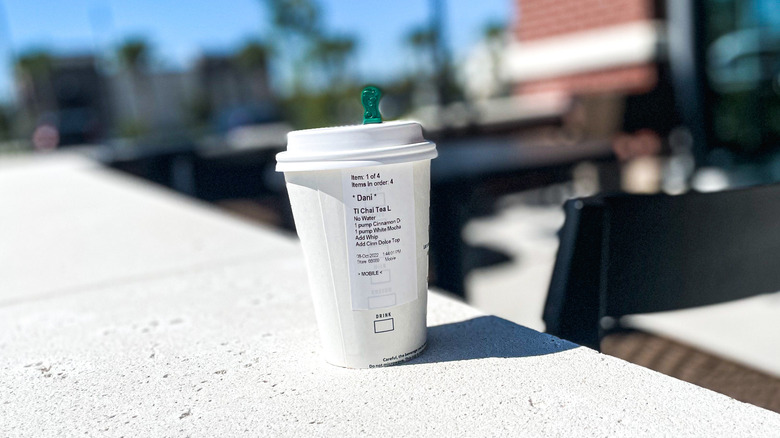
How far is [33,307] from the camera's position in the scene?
2.28 metres

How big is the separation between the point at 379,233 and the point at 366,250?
1.7 inches

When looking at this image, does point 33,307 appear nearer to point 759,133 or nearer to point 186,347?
point 186,347

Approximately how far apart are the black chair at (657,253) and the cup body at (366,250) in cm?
34

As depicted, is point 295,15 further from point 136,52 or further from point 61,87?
point 136,52

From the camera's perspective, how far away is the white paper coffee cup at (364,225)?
49.5 inches

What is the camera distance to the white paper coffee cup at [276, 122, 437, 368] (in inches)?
49.5

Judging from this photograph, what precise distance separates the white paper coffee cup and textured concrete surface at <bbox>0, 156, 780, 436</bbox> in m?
0.12

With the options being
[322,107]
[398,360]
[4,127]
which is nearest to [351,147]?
[398,360]

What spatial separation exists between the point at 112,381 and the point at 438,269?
5.34 ft

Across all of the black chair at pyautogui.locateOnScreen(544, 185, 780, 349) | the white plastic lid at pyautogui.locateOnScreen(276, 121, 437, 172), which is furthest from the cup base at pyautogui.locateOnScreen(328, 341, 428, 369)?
the white plastic lid at pyautogui.locateOnScreen(276, 121, 437, 172)

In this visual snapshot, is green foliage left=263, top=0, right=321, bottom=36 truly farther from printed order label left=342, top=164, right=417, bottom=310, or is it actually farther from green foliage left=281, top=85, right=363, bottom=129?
printed order label left=342, top=164, right=417, bottom=310

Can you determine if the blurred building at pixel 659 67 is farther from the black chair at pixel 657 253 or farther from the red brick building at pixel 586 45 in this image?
the black chair at pixel 657 253

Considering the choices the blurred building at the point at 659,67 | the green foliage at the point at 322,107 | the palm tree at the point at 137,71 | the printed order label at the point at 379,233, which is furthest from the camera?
the palm tree at the point at 137,71

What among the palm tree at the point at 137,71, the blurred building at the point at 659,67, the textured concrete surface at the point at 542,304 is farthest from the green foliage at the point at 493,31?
the textured concrete surface at the point at 542,304
